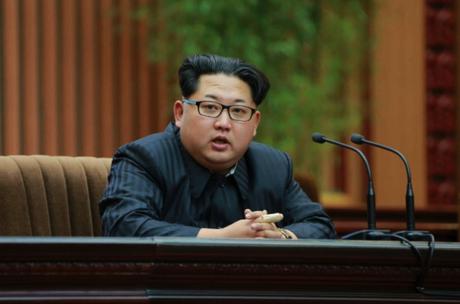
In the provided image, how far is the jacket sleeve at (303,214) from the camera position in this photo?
2920 millimetres

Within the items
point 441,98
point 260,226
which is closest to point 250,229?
point 260,226

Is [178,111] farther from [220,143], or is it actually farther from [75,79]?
[75,79]

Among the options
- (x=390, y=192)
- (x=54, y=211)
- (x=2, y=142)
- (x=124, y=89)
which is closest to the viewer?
(x=54, y=211)

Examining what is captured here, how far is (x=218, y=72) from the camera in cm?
281

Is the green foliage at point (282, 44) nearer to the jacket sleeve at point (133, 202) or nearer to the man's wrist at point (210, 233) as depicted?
the jacket sleeve at point (133, 202)

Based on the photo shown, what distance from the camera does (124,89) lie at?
6.66m

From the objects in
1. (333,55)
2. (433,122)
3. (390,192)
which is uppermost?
(333,55)

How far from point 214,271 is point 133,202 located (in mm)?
877

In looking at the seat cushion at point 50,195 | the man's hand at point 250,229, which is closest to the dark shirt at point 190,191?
the man's hand at point 250,229

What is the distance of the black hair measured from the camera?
2.81 meters

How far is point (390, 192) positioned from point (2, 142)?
10.9 feet

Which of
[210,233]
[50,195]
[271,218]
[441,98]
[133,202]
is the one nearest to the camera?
[271,218]

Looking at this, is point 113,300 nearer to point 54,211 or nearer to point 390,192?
point 54,211

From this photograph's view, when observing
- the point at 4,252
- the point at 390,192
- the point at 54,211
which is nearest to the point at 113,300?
the point at 4,252
